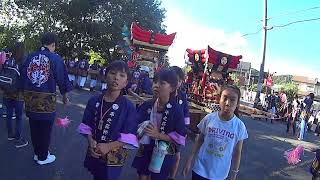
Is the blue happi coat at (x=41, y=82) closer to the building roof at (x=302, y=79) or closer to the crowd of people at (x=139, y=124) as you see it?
the crowd of people at (x=139, y=124)

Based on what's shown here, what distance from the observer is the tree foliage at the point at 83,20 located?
107ft

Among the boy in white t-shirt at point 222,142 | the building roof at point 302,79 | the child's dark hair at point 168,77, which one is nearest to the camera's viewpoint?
the boy in white t-shirt at point 222,142

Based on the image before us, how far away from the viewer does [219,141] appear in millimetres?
3637

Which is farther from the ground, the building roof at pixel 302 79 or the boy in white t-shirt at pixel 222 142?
the building roof at pixel 302 79

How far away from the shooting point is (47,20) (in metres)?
33.2

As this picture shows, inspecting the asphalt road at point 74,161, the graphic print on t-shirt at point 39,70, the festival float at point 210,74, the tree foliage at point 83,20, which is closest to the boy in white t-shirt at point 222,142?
the asphalt road at point 74,161

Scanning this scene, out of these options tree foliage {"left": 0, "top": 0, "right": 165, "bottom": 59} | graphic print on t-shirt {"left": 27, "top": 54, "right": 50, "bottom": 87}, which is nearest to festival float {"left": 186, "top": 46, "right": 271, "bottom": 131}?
graphic print on t-shirt {"left": 27, "top": 54, "right": 50, "bottom": 87}

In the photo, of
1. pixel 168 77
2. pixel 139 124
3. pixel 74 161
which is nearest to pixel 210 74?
pixel 74 161

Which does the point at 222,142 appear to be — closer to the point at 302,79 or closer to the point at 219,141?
the point at 219,141

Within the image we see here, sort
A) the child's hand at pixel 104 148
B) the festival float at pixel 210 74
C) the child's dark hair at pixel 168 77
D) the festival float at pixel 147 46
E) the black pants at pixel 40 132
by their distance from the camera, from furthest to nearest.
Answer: the festival float at pixel 147 46
the festival float at pixel 210 74
the black pants at pixel 40 132
the child's dark hair at pixel 168 77
the child's hand at pixel 104 148

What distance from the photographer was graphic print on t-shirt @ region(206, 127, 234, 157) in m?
3.63

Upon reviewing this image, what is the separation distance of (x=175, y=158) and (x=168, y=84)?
811 millimetres

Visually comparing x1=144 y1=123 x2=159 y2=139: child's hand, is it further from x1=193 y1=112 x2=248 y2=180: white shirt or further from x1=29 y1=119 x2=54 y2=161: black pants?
x1=29 y1=119 x2=54 y2=161: black pants

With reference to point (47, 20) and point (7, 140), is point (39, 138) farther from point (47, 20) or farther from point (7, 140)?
point (47, 20)
